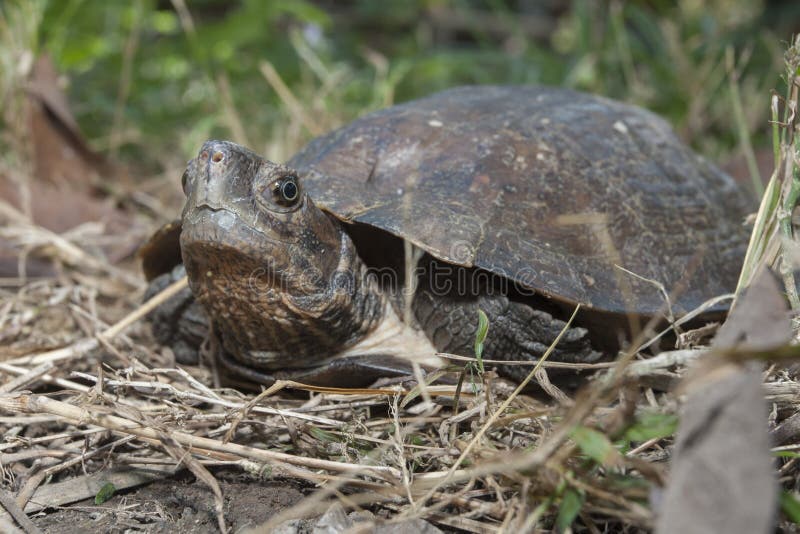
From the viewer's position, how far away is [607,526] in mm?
1313

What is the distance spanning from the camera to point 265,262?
6.16 feet

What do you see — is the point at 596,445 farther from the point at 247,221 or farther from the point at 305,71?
the point at 305,71

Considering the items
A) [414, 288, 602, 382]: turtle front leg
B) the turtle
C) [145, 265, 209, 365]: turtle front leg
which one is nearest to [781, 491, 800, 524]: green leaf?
the turtle

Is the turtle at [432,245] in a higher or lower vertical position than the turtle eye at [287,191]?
lower

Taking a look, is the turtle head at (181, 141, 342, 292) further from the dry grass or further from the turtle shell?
the dry grass

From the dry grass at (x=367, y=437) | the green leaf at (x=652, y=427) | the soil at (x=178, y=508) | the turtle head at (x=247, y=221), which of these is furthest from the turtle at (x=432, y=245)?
the green leaf at (x=652, y=427)

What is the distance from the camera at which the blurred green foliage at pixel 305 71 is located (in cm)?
420

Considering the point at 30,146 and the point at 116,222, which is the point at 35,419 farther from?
the point at 30,146

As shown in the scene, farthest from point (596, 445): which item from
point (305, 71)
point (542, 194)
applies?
point (305, 71)

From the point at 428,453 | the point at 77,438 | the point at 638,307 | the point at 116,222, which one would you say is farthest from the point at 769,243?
the point at 116,222

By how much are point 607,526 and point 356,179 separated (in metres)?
→ 1.32

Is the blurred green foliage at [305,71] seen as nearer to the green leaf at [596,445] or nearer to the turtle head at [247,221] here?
the turtle head at [247,221]

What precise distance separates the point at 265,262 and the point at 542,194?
0.89 metres

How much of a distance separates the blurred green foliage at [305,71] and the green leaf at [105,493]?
2388mm
